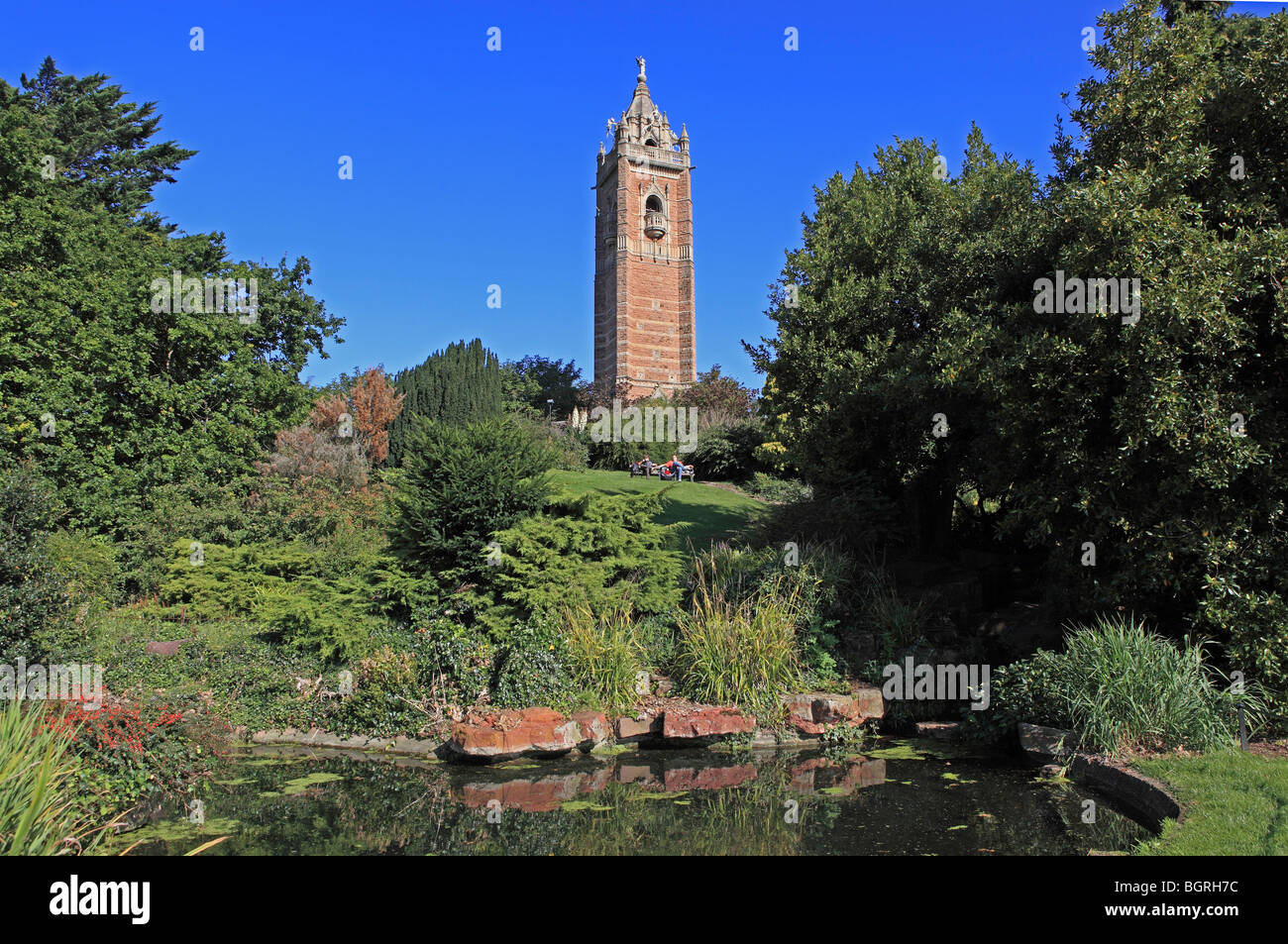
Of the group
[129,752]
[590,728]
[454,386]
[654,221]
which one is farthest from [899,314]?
[654,221]

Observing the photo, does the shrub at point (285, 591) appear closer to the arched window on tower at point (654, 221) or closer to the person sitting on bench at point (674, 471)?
the person sitting on bench at point (674, 471)

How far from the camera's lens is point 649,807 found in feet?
22.2

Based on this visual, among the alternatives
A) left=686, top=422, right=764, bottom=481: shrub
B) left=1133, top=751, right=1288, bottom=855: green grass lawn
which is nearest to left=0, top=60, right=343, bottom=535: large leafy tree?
left=686, top=422, right=764, bottom=481: shrub

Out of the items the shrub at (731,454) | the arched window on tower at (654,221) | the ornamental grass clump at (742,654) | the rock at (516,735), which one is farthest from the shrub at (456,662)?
the arched window on tower at (654,221)

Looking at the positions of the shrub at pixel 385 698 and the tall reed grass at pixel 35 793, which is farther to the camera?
the shrub at pixel 385 698

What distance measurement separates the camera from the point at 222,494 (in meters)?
17.5

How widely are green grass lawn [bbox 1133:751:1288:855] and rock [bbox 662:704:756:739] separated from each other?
390 centimetres

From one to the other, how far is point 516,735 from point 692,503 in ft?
48.1

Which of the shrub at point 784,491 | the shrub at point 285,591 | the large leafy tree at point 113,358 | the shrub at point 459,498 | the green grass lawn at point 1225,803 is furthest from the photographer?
the shrub at point 784,491

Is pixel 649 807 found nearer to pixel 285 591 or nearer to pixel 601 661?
A: pixel 601 661

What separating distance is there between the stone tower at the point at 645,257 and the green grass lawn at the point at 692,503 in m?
30.7

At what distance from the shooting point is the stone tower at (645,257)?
58.9 metres
